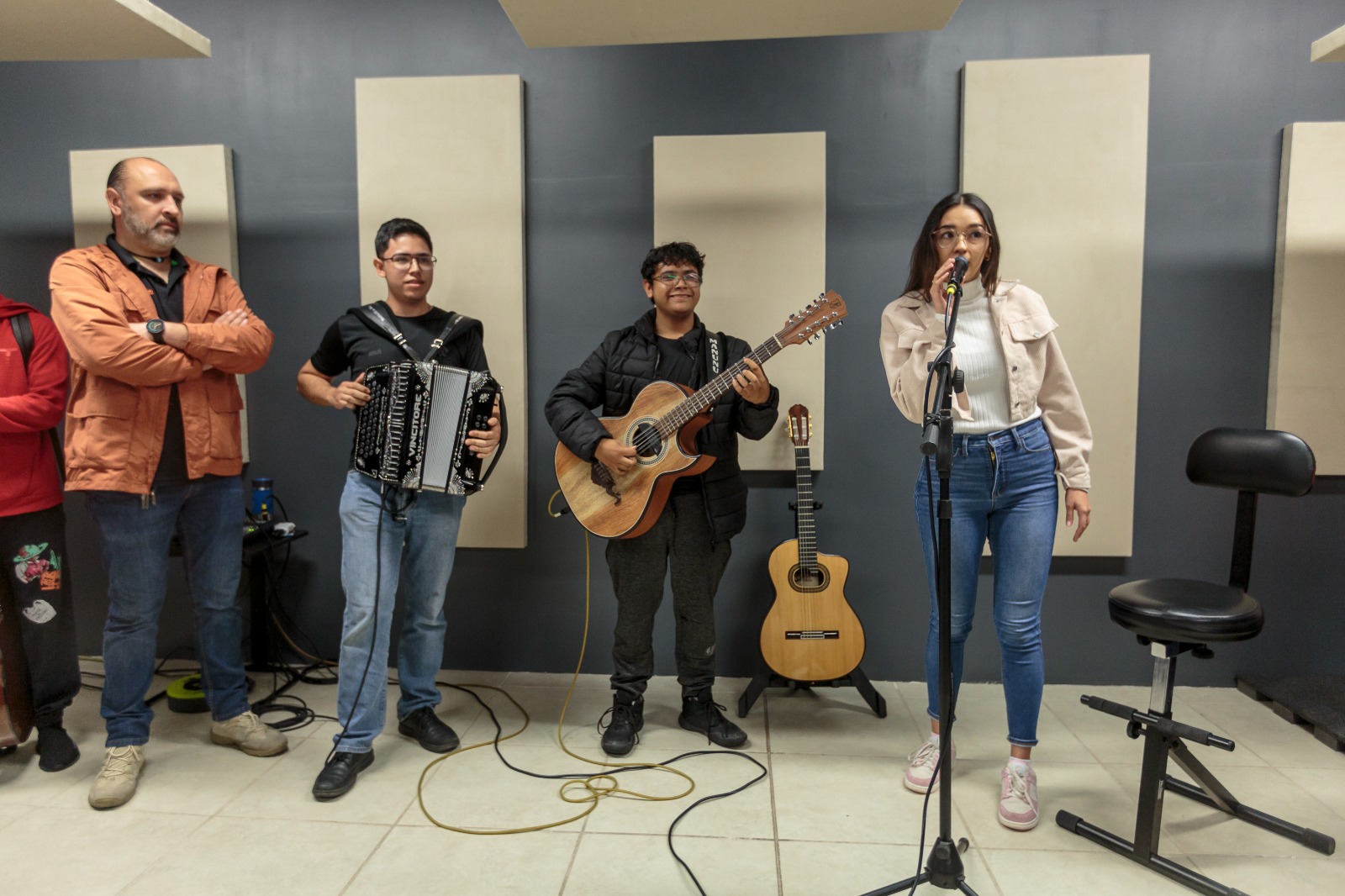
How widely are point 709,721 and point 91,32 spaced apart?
3177 mm

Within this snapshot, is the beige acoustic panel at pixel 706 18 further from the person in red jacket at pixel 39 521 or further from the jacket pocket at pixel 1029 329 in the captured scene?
the person in red jacket at pixel 39 521

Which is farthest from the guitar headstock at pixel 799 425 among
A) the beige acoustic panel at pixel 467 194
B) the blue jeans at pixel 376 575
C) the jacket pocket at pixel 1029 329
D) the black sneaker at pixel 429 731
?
the black sneaker at pixel 429 731

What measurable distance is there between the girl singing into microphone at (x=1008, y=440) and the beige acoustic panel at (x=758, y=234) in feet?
2.97

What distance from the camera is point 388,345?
104 inches

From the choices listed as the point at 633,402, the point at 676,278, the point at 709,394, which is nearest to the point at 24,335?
the point at 633,402

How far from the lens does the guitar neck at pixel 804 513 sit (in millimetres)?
3012

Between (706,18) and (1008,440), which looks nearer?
(1008,440)

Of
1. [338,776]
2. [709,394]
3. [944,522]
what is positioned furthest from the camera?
[709,394]

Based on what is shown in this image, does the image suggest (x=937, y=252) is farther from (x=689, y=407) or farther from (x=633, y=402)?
(x=633, y=402)

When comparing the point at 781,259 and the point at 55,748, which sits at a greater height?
the point at 781,259

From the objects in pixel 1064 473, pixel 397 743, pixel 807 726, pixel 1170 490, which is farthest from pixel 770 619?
pixel 1170 490

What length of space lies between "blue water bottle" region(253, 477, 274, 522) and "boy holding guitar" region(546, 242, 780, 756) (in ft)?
4.90

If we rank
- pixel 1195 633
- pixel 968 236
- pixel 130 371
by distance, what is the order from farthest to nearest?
1. pixel 130 371
2. pixel 968 236
3. pixel 1195 633

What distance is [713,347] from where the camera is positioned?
276 centimetres
